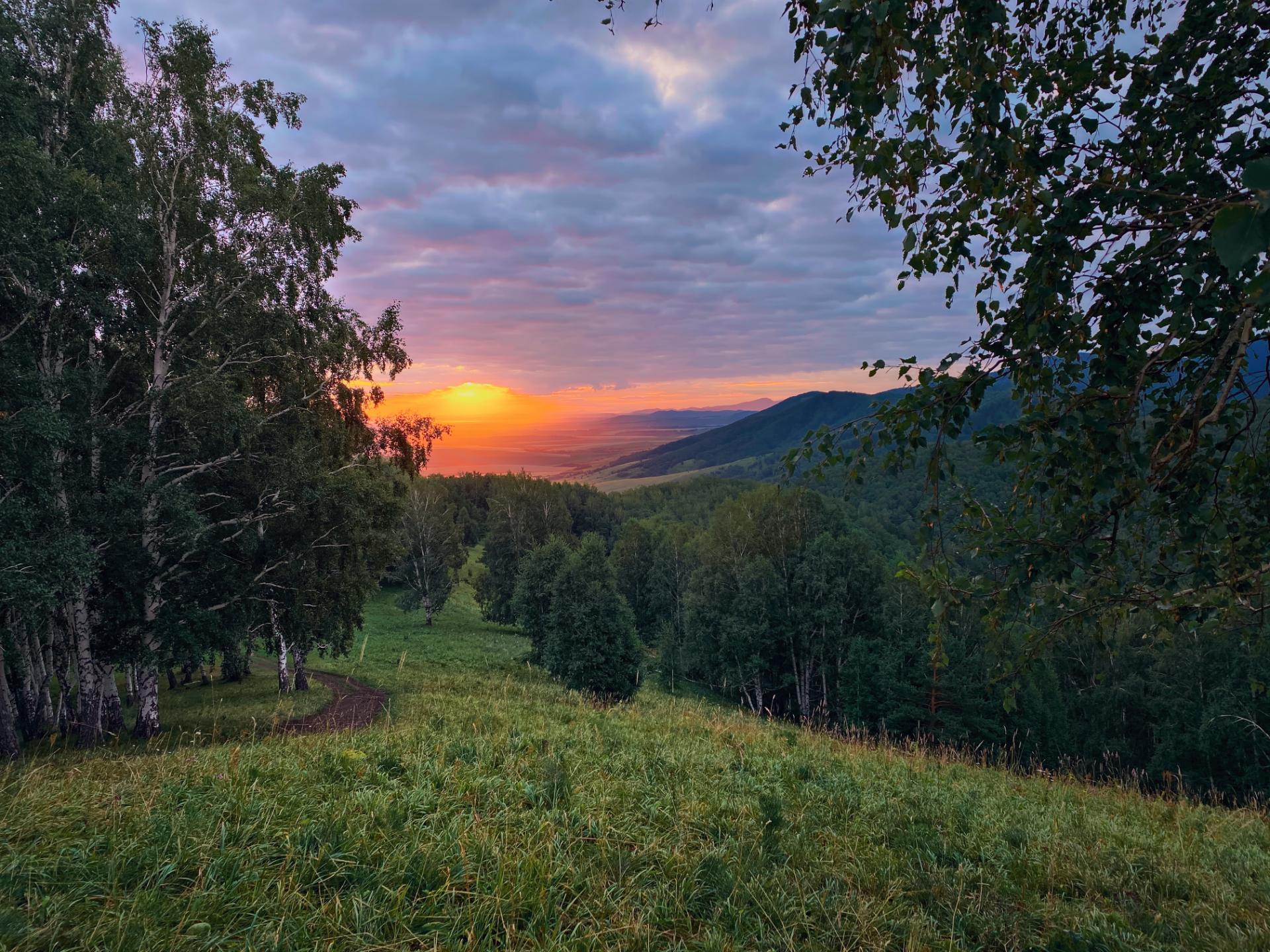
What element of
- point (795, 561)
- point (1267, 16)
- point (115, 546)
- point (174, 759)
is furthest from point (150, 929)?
point (795, 561)

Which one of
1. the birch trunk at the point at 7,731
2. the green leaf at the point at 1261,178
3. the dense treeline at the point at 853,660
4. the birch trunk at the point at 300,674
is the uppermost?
the green leaf at the point at 1261,178

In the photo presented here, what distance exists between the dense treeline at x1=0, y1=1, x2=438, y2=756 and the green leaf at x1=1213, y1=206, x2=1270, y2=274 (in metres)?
14.6

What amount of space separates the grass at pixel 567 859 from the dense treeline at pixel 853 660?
2257 cm

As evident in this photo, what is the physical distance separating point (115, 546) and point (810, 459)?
16.7 m

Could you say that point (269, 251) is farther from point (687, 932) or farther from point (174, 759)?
point (687, 932)

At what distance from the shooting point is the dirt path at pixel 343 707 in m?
13.9

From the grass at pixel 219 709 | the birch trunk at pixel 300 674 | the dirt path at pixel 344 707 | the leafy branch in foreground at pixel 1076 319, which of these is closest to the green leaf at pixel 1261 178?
the leafy branch in foreground at pixel 1076 319

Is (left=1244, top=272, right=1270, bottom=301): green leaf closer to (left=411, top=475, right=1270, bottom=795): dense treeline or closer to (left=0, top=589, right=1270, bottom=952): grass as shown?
(left=0, top=589, right=1270, bottom=952): grass

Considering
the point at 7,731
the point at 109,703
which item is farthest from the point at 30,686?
the point at 7,731

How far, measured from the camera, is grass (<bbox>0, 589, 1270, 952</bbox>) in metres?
3.05

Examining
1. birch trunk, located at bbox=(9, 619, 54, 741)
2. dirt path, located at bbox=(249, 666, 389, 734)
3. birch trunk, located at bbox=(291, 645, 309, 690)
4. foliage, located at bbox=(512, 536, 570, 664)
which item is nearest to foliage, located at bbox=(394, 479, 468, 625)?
foliage, located at bbox=(512, 536, 570, 664)

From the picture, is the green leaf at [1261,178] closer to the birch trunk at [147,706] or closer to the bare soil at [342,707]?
the bare soil at [342,707]

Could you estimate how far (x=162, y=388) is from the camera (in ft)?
43.5

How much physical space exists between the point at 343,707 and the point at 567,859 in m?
17.7
